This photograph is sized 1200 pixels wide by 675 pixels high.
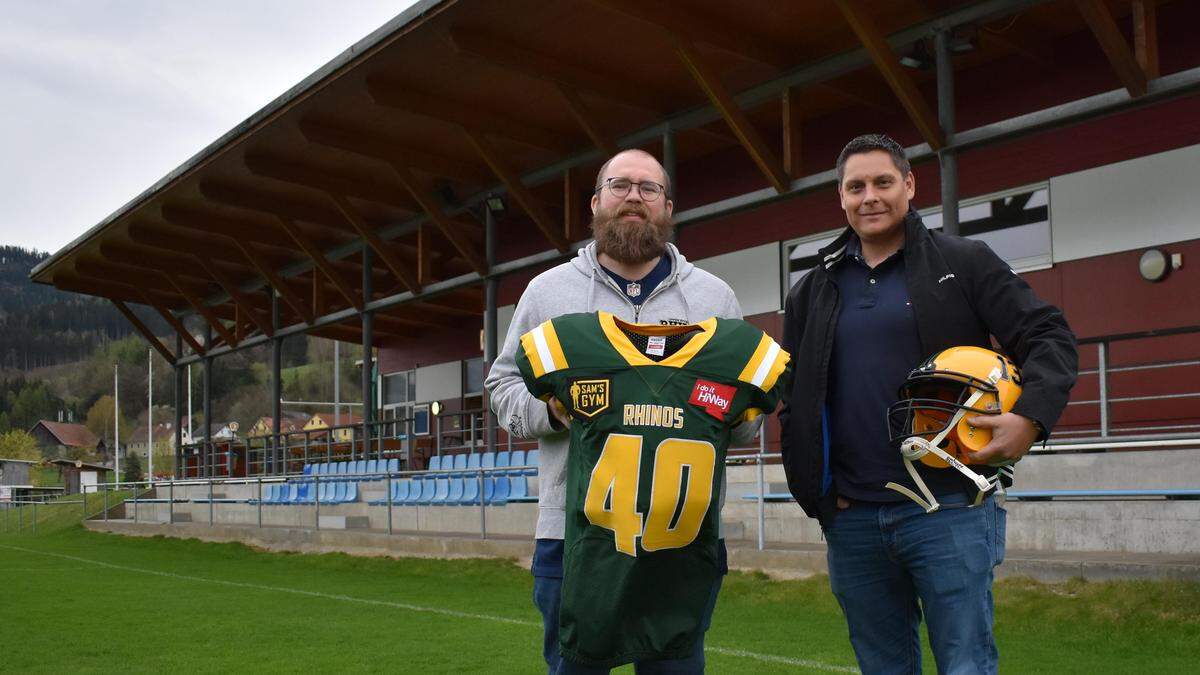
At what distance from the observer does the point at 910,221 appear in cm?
312

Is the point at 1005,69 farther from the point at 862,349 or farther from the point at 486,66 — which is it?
the point at 862,349

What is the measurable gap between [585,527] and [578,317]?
494 mm

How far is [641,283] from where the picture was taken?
10.1 ft

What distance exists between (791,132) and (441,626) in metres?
8.05

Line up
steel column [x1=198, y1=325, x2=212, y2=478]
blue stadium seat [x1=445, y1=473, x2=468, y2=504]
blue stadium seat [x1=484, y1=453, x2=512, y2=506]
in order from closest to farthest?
blue stadium seat [x1=484, y1=453, x2=512, y2=506] → blue stadium seat [x1=445, y1=473, x2=468, y2=504] → steel column [x1=198, y1=325, x2=212, y2=478]

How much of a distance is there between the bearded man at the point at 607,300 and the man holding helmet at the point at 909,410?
0.27 meters

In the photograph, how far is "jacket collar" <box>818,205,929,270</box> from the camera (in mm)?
3084

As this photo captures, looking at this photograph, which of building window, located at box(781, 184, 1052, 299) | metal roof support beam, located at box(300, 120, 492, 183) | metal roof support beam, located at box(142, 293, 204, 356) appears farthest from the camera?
metal roof support beam, located at box(142, 293, 204, 356)

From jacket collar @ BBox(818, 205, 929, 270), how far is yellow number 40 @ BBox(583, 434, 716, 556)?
769mm

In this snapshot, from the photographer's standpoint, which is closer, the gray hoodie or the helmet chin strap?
the helmet chin strap

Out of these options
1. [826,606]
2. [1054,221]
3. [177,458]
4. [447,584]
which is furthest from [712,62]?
[177,458]

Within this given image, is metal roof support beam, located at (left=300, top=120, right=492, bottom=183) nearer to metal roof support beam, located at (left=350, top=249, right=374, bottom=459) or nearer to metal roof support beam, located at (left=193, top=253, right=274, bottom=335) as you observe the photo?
metal roof support beam, located at (left=350, top=249, right=374, bottom=459)

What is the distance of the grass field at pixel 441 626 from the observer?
729cm

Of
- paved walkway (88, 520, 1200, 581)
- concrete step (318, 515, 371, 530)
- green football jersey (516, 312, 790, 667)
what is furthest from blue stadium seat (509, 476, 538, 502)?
green football jersey (516, 312, 790, 667)
